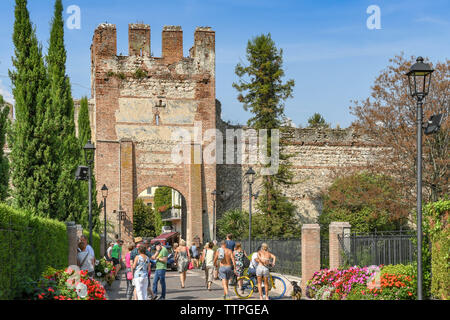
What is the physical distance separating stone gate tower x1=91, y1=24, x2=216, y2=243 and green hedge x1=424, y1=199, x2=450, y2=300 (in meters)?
25.3

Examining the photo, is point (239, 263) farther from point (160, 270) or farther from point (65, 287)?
point (65, 287)

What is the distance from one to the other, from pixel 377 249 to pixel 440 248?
14.9 ft

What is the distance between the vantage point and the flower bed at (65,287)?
40.0 ft

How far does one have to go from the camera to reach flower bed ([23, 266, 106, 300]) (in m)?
12.2

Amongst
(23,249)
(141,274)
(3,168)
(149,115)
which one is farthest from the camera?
(149,115)

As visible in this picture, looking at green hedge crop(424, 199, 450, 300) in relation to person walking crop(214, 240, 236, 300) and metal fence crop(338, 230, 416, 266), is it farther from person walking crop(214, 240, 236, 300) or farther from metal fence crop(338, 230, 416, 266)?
person walking crop(214, 240, 236, 300)

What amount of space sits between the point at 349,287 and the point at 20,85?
36.6 ft

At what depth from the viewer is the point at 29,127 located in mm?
19453

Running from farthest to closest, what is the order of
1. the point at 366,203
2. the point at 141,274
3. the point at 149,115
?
the point at 149,115
the point at 366,203
the point at 141,274

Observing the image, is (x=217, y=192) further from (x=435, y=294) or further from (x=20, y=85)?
(x=435, y=294)

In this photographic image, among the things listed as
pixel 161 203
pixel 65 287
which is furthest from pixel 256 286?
pixel 161 203

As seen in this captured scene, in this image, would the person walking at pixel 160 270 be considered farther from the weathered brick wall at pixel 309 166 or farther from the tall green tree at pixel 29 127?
the weathered brick wall at pixel 309 166

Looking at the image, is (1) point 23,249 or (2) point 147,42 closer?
(1) point 23,249

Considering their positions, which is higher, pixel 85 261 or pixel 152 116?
pixel 152 116
